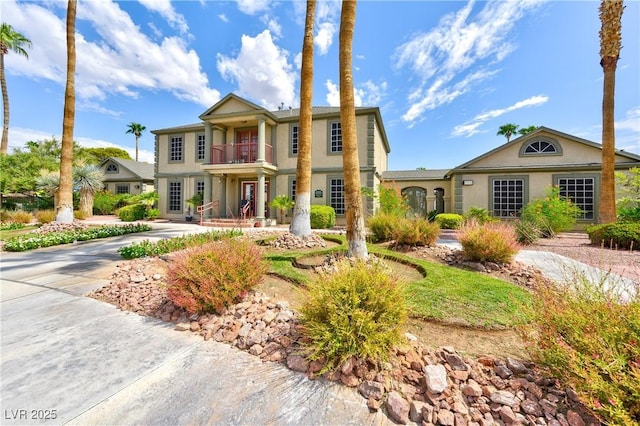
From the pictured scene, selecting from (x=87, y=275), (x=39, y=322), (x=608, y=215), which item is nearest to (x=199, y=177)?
(x=87, y=275)

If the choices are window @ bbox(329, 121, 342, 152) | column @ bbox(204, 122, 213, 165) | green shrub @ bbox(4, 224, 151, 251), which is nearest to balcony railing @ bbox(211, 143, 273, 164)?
column @ bbox(204, 122, 213, 165)

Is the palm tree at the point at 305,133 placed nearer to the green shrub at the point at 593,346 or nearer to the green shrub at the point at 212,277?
the green shrub at the point at 212,277

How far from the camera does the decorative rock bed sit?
1.80 metres

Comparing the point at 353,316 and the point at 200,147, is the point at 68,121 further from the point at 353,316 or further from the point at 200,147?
the point at 353,316

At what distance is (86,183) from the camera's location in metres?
18.3

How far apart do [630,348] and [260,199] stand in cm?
1405

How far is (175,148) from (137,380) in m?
19.2

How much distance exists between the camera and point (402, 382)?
215 centimetres

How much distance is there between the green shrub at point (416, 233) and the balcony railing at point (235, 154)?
35.2 feet

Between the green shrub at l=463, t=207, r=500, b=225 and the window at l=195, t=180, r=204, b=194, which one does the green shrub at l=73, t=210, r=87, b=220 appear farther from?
the green shrub at l=463, t=207, r=500, b=225

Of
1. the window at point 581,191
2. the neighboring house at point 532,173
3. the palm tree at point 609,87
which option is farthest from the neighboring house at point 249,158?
the window at point 581,191

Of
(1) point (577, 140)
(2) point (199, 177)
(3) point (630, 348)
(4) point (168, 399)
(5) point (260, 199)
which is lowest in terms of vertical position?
(4) point (168, 399)

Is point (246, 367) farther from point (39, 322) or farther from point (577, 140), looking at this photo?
point (577, 140)

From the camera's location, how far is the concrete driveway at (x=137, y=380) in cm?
189
